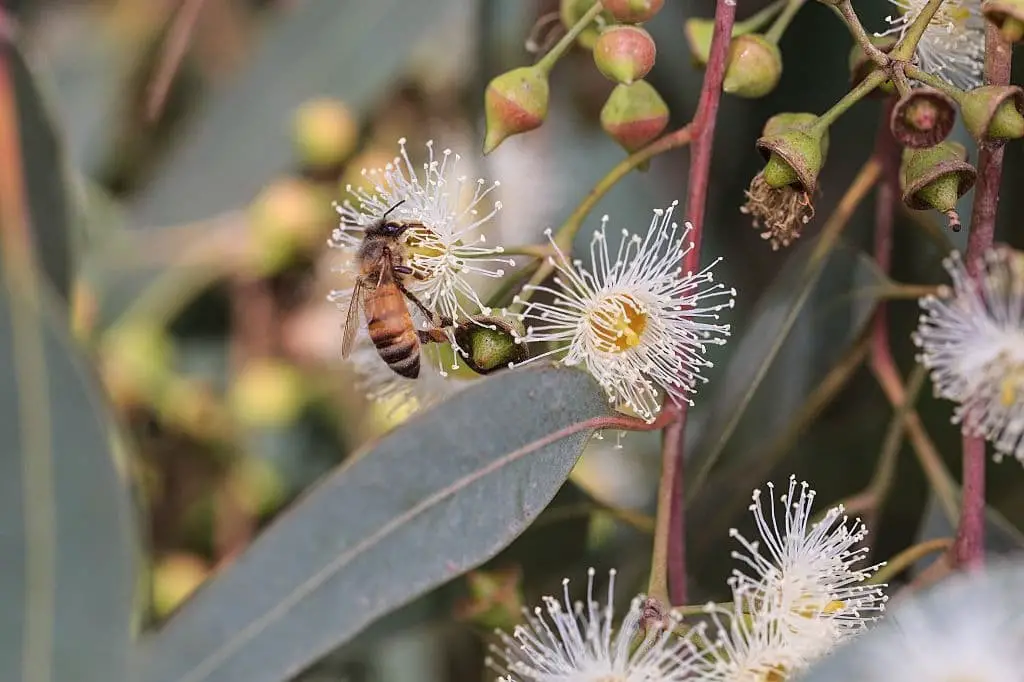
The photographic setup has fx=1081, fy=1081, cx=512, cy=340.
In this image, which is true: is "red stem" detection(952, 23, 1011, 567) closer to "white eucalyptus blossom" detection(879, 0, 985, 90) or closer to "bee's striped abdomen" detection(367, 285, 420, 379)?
"white eucalyptus blossom" detection(879, 0, 985, 90)

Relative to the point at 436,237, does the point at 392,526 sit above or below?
below

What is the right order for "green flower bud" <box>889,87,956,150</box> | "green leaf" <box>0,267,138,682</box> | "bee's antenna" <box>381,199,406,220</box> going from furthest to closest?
"green leaf" <box>0,267,138,682</box>
"bee's antenna" <box>381,199,406,220</box>
"green flower bud" <box>889,87,956,150</box>

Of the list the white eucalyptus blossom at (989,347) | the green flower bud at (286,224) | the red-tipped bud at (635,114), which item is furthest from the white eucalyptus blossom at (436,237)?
the green flower bud at (286,224)

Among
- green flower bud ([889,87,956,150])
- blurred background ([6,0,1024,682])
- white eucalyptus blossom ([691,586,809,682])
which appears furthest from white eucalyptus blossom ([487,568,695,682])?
green flower bud ([889,87,956,150])

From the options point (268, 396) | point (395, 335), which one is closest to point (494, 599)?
point (395, 335)

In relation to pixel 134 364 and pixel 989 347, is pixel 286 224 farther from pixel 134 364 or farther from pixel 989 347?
pixel 989 347

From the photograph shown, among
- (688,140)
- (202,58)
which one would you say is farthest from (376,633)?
(202,58)
